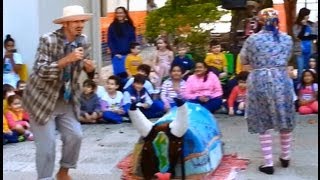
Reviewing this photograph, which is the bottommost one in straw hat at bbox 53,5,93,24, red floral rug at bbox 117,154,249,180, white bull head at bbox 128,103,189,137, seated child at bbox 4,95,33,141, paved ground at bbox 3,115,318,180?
paved ground at bbox 3,115,318,180

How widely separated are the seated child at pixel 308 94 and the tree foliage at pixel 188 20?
12.5ft

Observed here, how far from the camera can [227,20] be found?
1577 centimetres

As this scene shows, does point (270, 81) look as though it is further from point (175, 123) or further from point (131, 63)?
point (131, 63)

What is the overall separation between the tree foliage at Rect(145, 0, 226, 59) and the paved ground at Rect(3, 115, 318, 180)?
4.48m

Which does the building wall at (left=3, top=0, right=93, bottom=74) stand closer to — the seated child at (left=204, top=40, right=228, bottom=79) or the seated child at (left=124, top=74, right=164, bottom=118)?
the seated child at (left=124, top=74, right=164, bottom=118)

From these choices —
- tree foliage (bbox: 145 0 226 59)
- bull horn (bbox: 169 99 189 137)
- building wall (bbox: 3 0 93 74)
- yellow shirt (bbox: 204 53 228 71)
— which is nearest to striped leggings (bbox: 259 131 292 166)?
bull horn (bbox: 169 99 189 137)

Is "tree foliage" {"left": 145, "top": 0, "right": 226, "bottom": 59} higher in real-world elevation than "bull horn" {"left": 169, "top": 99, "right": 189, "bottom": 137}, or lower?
higher

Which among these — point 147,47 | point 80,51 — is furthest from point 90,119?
point 147,47

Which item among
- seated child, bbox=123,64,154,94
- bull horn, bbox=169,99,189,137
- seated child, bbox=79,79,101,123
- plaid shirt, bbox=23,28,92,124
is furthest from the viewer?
seated child, bbox=123,64,154,94

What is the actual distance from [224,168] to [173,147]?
36.7 inches

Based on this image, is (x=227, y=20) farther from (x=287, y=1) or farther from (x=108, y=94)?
(x=108, y=94)

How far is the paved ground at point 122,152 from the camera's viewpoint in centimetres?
616

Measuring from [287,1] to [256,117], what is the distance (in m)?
9.09

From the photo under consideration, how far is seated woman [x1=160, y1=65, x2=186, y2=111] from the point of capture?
31.8ft
